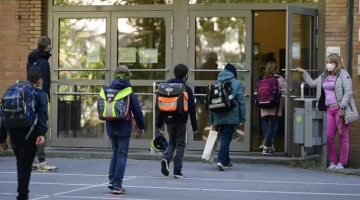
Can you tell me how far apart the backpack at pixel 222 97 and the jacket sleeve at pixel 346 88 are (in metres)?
1.99

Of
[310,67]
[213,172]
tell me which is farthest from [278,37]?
[213,172]

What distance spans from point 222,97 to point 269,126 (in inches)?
88.7

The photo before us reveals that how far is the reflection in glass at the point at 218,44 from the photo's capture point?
15320mm

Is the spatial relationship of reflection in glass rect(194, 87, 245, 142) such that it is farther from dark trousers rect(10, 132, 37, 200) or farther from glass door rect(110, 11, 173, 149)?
dark trousers rect(10, 132, 37, 200)

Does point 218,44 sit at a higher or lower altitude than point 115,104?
higher

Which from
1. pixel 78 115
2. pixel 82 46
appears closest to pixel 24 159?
pixel 78 115

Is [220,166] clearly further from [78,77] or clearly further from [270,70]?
[78,77]

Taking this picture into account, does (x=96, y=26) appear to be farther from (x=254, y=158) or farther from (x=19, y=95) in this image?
(x=19, y=95)

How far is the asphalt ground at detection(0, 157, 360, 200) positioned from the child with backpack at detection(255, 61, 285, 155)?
0.86 m

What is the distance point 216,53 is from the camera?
15.4 m

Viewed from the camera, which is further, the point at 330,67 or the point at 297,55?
the point at 297,55

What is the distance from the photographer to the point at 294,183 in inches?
477

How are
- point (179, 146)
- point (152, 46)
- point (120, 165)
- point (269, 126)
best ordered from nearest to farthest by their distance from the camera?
point (120, 165), point (179, 146), point (269, 126), point (152, 46)

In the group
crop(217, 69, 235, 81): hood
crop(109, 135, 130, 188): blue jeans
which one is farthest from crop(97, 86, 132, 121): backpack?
crop(217, 69, 235, 81): hood
